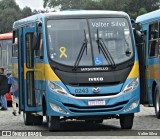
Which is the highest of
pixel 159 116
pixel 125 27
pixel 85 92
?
pixel 125 27

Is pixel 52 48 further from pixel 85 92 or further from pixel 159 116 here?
pixel 159 116

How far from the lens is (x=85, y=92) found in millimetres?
18188

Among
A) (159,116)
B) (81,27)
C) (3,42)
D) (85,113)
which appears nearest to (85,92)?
(85,113)

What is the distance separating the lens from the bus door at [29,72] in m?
21.0

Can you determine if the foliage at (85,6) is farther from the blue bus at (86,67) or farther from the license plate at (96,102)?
the license plate at (96,102)

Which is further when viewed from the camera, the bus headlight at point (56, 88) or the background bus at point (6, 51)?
the background bus at point (6, 51)

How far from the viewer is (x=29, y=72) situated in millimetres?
21516

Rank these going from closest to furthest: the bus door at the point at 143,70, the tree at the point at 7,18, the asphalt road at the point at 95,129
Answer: the asphalt road at the point at 95,129 → the bus door at the point at 143,70 → the tree at the point at 7,18

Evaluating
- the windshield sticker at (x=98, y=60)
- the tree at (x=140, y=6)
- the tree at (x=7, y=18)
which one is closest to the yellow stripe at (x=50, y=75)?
the windshield sticker at (x=98, y=60)

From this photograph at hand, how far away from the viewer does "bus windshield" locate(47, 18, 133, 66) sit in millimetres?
18625

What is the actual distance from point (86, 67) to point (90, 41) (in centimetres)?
74

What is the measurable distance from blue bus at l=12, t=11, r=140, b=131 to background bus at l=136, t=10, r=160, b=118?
439cm

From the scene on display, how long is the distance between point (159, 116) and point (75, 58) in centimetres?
581

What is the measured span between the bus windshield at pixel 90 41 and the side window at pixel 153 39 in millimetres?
4688
